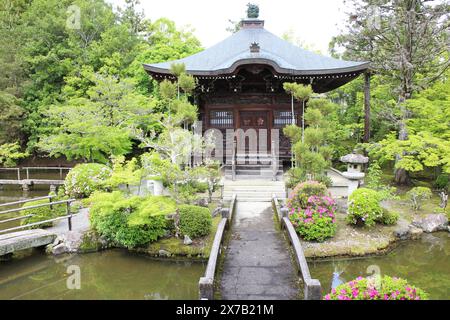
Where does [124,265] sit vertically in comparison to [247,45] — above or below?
below

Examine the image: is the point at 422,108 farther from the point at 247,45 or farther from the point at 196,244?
the point at 196,244

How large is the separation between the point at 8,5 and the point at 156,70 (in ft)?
68.7

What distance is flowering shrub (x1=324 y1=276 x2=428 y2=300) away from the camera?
16.9ft

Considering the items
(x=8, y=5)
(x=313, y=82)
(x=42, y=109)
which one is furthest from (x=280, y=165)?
(x=8, y=5)

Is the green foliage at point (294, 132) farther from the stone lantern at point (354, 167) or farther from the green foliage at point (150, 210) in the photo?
the green foliage at point (150, 210)

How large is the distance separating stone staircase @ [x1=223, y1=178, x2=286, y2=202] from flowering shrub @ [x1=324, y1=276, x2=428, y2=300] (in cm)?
811

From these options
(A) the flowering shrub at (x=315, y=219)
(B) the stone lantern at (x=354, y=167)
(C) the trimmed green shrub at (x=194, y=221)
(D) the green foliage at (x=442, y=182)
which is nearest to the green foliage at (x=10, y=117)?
(C) the trimmed green shrub at (x=194, y=221)

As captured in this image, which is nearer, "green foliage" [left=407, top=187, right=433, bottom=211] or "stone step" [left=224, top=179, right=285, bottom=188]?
"green foliage" [left=407, top=187, right=433, bottom=211]

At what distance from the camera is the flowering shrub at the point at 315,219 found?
10.2m

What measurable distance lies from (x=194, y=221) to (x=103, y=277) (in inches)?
108

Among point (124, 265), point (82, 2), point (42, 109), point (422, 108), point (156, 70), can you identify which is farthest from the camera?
point (82, 2)

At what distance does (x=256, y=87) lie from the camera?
17469 millimetres

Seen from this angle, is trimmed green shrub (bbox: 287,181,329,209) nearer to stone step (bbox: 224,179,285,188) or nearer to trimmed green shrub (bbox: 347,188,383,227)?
trimmed green shrub (bbox: 347,188,383,227)

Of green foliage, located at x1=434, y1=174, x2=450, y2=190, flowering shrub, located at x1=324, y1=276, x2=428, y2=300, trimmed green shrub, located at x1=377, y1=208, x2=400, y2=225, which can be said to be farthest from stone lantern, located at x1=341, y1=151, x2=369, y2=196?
flowering shrub, located at x1=324, y1=276, x2=428, y2=300
